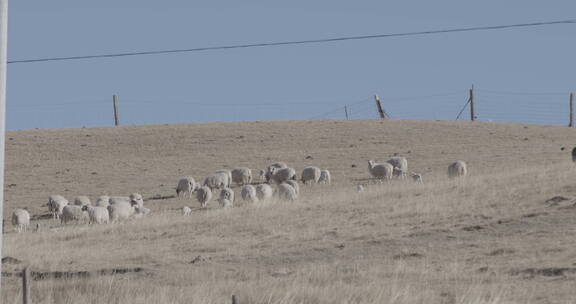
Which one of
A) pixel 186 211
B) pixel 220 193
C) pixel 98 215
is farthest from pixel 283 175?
pixel 98 215

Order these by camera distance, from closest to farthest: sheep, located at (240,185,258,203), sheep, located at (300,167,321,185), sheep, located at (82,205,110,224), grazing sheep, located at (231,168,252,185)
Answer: sheep, located at (82,205,110,224) < sheep, located at (240,185,258,203) < sheep, located at (300,167,321,185) < grazing sheep, located at (231,168,252,185)

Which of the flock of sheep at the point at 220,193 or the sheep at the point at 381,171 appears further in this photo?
the sheep at the point at 381,171

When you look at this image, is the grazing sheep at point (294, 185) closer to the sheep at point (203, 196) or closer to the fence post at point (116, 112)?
the sheep at point (203, 196)

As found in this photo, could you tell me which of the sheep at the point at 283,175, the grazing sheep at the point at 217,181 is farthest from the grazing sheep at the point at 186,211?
the sheep at the point at 283,175

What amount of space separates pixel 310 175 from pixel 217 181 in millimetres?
3419

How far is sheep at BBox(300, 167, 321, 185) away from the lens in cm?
3984

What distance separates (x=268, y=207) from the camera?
31.3 meters

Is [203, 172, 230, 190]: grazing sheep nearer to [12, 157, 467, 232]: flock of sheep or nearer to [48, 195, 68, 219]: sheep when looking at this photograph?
[12, 157, 467, 232]: flock of sheep

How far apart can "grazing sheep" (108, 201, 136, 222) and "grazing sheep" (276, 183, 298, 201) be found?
184 inches

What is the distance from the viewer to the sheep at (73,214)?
31.7 metres

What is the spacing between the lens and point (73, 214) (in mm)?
31766

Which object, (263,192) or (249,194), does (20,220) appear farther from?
(263,192)

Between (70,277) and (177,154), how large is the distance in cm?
3157

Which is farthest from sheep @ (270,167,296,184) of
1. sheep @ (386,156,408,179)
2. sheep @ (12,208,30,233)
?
sheep @ (12,208,30,233)
